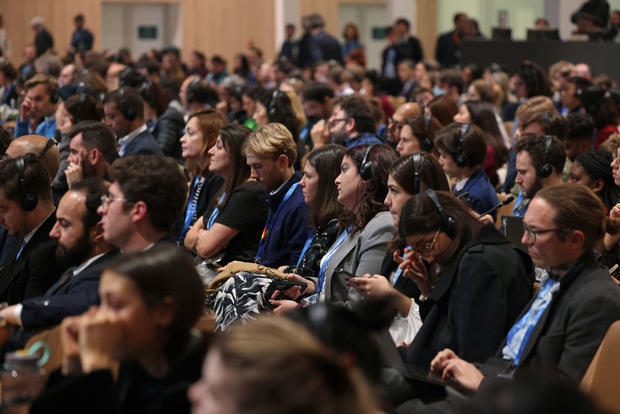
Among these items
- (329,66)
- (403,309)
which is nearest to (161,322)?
(403,309)

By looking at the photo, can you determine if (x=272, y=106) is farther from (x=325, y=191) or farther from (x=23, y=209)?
(x=23, y=209)

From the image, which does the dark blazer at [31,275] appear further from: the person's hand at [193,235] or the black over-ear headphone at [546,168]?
the black over-ear headphone at [546,168]

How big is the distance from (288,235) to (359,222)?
632 mm

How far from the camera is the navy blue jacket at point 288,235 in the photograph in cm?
444

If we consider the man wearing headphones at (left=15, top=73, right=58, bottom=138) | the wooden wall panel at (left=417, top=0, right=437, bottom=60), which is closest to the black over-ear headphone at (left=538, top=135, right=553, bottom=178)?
the man wearing headphones at (left=15, top=73, right=58, bottom=138)

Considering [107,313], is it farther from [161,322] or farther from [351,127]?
[351,127]

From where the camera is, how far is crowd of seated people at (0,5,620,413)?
5.92 ft

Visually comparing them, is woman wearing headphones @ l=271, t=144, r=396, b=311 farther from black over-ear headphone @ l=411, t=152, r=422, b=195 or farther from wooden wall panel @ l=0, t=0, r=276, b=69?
wooden wall panel @ l=0, t=0, r=276, b=69

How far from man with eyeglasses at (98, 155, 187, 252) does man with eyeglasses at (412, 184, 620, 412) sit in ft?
3.24

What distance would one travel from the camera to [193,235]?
4801 millimetres

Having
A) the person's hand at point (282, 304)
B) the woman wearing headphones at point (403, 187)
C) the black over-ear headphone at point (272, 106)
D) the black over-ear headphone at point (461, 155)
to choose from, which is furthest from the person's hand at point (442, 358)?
the black over-ear headphone at point (272, 106)

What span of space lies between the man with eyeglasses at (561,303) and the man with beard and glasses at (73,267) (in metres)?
1.12

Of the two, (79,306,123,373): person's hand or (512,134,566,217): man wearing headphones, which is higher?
(512,134,566,217): man wearing headphones

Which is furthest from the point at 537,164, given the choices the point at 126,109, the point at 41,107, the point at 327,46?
the point at 327,46
